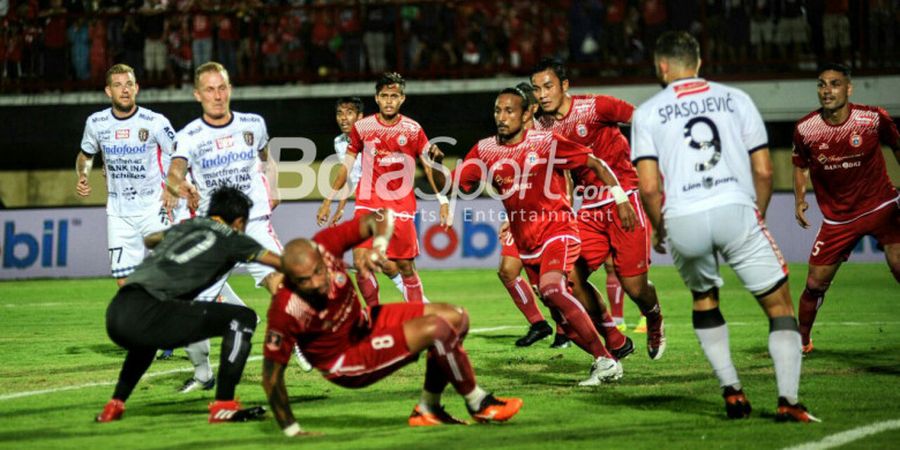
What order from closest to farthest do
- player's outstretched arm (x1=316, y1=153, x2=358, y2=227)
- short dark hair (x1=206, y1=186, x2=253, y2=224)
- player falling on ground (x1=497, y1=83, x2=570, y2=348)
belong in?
short dark hair (x1=206, y1=186, x2=253, y2=224) → player's outstretched arm (x1=316, y1=153, x2=358, y2=227) → player falling on ground (x1=497, y1=83, x2=570, y2=348)

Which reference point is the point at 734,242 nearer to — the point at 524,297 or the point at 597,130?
the point at 597,130

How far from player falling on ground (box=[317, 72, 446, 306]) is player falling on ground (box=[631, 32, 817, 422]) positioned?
5.51m

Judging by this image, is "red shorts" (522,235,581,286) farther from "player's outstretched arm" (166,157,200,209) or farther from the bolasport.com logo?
the bolasport.com logo

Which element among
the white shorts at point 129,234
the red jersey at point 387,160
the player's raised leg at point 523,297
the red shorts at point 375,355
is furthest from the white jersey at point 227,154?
the red shorts at point 375,355

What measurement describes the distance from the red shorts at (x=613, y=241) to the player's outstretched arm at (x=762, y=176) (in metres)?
3.27

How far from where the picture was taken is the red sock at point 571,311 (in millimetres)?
9359

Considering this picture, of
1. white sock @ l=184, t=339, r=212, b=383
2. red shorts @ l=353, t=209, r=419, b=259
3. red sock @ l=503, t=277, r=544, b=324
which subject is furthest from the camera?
red shorts @ l=353, t=209, r=419, b=259

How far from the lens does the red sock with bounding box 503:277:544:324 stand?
12289mm

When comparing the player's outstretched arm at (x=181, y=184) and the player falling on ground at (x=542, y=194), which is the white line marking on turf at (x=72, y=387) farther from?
the player falling on ground at (x=542, y=194)

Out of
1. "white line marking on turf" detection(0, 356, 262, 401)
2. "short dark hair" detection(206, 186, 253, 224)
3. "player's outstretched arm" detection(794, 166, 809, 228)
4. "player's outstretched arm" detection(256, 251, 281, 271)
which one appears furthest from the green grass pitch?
"short dark hair" detection(206, 186, 253, 224)

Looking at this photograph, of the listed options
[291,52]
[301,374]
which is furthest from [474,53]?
[301,374]

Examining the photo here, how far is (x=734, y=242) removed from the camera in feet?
24.4

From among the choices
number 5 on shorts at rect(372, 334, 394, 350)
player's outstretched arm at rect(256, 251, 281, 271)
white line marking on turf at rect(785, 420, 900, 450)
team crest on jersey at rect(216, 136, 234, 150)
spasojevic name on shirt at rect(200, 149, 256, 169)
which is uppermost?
team crest on jersey at rect(216, 136, 234, 150)

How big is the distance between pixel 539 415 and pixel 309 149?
21.0m
